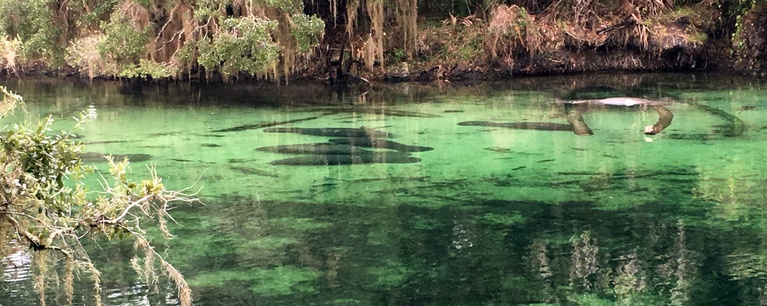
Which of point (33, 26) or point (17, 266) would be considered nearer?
point (17, 266)

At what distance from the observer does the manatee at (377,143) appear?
11.0m

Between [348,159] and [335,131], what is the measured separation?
8.95 feet

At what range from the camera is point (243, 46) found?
15.6 meters

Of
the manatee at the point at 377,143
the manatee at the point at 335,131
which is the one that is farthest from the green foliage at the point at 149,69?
the manatee at the point at 377,143

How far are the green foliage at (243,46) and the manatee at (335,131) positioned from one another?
107 inches

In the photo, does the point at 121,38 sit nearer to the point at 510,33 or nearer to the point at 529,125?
the point at 529,125

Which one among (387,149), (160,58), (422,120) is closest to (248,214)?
(387,149)

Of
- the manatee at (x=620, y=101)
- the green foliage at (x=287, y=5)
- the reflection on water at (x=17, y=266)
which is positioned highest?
the green foliage at (x=287, y=5)

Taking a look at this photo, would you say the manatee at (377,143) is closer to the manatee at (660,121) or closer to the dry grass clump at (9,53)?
the manatee at (660,121)

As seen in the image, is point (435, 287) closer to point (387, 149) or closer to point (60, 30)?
point (387, 149)

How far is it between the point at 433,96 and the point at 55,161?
14.7 m

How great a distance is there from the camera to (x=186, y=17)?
671 inches

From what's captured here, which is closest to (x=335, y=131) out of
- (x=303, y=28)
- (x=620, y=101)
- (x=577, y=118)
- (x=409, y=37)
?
(x=577, y=118)

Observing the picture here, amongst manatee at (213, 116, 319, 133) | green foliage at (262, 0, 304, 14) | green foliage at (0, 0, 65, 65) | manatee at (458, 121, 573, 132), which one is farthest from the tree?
green foliage at (0, 0, 65, 65)
